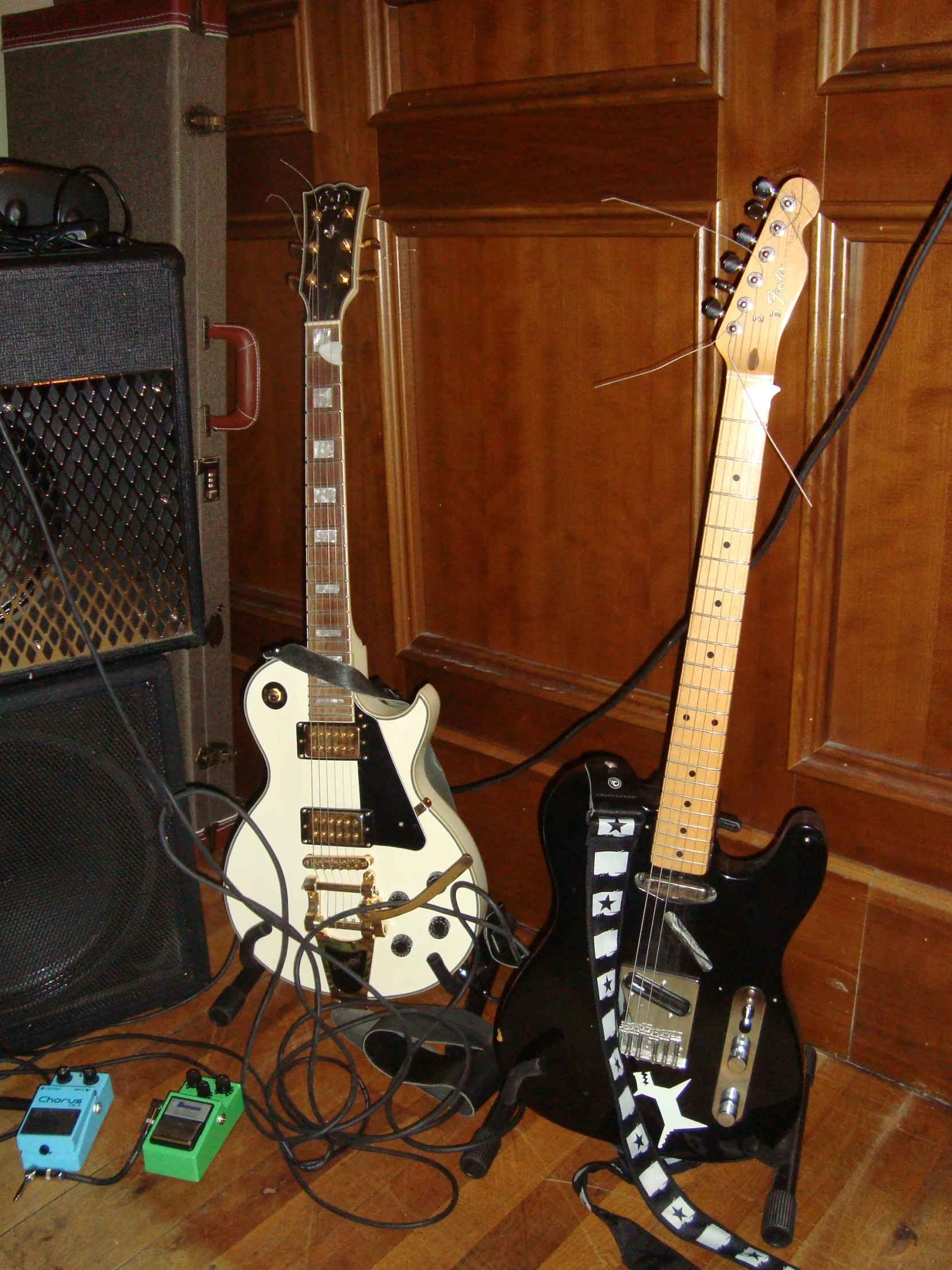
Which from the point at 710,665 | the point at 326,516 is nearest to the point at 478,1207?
the point at 710,665

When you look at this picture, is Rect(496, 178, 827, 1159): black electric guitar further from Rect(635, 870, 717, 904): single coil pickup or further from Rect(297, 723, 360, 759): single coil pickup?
Rect(297, 723, 360, 759): single coil pickup

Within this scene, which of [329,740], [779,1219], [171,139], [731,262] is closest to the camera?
[731,262]

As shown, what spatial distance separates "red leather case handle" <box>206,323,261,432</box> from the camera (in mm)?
1584

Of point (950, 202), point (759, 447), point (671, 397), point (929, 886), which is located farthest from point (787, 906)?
point (950, 202)

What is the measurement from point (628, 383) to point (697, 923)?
0.66m

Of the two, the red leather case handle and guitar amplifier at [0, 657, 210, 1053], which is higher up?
the red leather case handle

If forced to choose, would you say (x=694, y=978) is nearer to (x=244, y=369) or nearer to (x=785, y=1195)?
(x=785, y=1195)

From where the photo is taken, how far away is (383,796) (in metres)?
1.38

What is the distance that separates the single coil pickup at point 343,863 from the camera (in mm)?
1402

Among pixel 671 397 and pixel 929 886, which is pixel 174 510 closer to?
pixel 671 397

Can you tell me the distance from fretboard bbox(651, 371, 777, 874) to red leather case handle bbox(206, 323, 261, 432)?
28.9 inches

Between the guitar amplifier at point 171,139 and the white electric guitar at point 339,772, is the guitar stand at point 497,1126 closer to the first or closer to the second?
the white electric guitar at point 339,772

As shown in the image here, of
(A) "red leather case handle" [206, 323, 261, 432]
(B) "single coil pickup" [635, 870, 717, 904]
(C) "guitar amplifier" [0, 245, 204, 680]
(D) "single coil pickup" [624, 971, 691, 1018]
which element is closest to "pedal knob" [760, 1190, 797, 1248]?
(D) "single coil pickup" [624, 971, 691, 1018]

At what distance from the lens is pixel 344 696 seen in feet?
4.48
